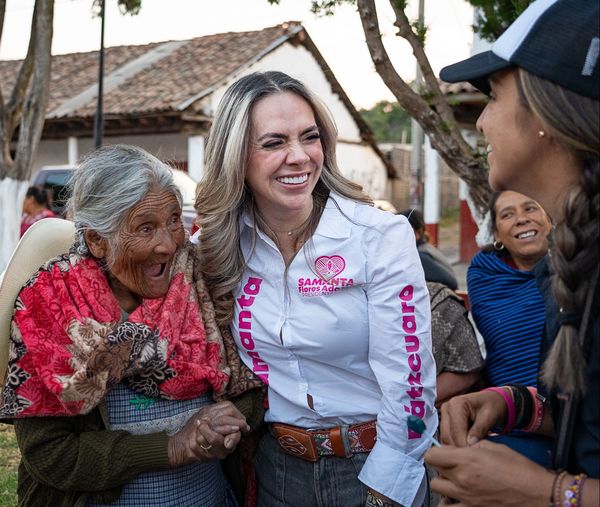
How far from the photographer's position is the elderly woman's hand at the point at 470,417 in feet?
5.37

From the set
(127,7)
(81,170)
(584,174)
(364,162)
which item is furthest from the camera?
(364,162)

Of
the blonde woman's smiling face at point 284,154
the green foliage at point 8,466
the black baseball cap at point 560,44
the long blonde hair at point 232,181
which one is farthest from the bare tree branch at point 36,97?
the black baseball cap at point 560,44

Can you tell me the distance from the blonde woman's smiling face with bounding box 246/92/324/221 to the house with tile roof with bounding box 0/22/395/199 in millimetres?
14317

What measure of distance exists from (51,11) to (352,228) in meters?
9.12

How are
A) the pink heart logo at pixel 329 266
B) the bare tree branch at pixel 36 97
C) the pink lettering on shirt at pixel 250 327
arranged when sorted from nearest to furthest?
the pink heart logo at pixel 329 266
the pink lettering on shirt at pixel 250 327
the bare tree branch at pixel 36 97

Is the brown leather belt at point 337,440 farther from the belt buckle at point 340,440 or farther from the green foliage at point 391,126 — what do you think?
the green foliage at point 391,126

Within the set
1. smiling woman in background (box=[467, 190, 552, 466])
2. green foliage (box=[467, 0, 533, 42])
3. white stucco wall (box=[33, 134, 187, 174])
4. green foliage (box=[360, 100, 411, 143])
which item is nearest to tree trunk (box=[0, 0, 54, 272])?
green foliage (box=[467, 0, 533, 42])

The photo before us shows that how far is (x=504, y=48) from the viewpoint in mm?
1411

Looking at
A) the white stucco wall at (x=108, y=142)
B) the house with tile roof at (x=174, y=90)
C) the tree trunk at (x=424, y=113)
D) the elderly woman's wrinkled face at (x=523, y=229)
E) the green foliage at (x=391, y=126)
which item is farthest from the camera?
the green foliage at (x=391, y=126)

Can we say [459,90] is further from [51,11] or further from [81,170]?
[81,170]

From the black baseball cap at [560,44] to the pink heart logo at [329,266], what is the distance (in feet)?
2.93

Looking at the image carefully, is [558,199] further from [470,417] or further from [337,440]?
[337,440]

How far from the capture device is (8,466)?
480cm

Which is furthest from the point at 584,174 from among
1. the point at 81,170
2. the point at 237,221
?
the point at 81,170
